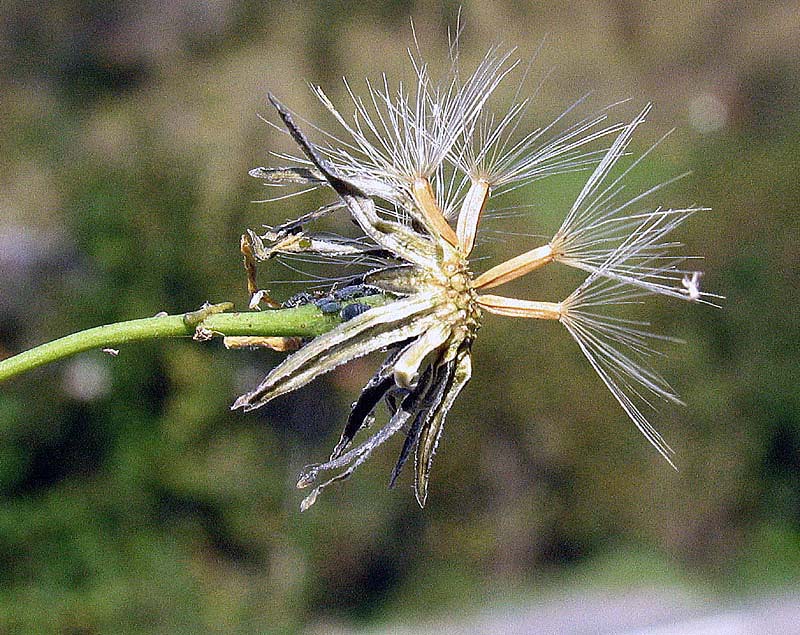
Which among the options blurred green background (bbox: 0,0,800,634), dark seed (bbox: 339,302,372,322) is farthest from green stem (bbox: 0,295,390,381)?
blurred green background (bbox: 0,0,800,634)

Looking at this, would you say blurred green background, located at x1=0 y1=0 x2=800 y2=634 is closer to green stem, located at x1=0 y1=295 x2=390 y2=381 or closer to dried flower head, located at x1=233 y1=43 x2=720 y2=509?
dried flower head, located at x1=233 y1=43 x2=720 y2=509

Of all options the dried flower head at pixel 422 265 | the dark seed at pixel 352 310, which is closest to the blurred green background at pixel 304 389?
the dried flower head at pixel 422 265

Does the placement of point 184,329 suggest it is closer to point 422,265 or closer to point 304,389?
point 422,265

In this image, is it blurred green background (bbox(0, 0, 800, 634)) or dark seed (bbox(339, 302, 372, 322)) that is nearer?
dark seed (bbox(339, 302, 372, 322))

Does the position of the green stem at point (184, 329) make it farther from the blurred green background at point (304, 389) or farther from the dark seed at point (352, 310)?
the blurred green background at point (304, 389)

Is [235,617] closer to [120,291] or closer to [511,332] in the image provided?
[120,291]

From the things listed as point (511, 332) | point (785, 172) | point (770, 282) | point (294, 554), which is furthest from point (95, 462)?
point (785, 172)
